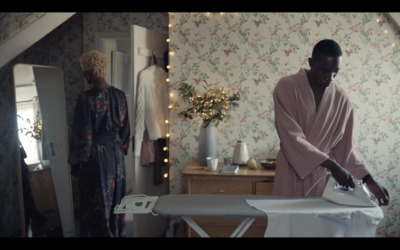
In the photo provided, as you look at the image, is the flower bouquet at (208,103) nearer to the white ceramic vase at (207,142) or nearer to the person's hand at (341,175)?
the white ceramic vase at (207,142)

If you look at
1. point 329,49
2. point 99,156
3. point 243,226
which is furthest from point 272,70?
point 243,226

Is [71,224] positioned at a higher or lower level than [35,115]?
lower

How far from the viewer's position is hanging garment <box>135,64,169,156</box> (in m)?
2.89

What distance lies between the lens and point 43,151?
9.39ft

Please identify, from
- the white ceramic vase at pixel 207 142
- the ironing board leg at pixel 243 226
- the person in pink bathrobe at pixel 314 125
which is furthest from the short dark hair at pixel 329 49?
the white ceramic vase at pixel 207 142

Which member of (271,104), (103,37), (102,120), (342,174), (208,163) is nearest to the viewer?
(342,174)

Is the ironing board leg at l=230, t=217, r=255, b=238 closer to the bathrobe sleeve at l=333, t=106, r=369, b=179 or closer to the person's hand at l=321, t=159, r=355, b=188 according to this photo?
the person's hand at l=321, t=159, r=355, b=188

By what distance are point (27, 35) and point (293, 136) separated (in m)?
1.85

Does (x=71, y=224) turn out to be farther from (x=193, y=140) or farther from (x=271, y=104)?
(x=271, y=104)

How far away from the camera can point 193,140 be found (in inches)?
120

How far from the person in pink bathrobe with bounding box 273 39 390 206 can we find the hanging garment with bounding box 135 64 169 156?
1.36 meters

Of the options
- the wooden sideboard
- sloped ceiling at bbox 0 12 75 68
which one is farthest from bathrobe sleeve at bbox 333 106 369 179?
sloped ceiling at bbox 0 12 75 68

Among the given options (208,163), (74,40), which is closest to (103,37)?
(74,40)

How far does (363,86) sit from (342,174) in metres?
1.59
